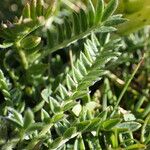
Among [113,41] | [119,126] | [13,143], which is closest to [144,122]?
[119,126]

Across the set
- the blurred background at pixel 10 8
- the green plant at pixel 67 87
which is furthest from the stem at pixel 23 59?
the blurred background at pixel 10 8

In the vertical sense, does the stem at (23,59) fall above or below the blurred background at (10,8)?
below

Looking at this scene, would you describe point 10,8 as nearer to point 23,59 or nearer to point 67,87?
point 23,59

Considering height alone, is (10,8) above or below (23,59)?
above

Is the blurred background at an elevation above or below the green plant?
above

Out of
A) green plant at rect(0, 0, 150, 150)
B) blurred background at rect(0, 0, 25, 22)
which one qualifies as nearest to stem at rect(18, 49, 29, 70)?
green plant at rect(0, 0, 150, 150)

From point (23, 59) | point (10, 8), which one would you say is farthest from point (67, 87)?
point (10, 8)

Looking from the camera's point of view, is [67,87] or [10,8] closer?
[67,87]

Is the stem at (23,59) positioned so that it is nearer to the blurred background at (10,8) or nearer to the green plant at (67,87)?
the green plant at (67,87)

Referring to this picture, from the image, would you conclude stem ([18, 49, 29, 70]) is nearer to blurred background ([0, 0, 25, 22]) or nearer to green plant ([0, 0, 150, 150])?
green plant ([0, 0, 150, 150])
